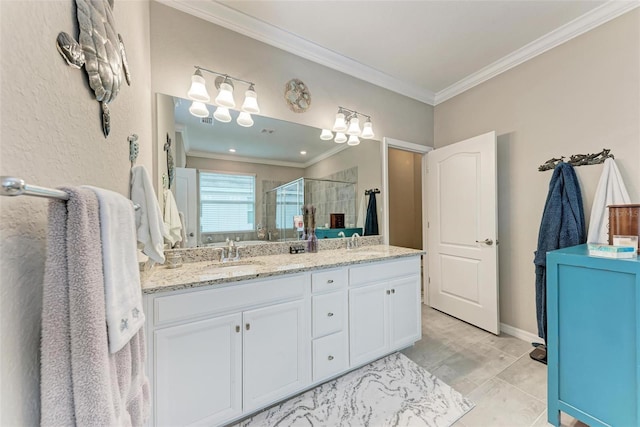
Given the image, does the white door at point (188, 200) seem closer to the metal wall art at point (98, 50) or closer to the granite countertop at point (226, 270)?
the granite countertop at point (226, 270)

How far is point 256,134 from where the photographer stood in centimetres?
Result: 204

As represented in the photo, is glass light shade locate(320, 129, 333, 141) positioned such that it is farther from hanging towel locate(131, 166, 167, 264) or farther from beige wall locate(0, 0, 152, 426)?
beige wall locate(0, 0, 152, 426)

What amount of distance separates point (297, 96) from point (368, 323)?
6.61ft

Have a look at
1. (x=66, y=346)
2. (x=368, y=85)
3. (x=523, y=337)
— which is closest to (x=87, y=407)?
(x=66, y=346)

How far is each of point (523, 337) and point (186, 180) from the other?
334 centimetres

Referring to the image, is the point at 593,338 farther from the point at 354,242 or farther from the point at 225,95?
the point at 225,95

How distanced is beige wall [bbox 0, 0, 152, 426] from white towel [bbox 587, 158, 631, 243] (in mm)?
2852

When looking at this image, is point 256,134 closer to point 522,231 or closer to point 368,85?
point 368,85

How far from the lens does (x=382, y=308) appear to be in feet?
6.33

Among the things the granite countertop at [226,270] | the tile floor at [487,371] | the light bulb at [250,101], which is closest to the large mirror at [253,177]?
the light bulb at [250,101]

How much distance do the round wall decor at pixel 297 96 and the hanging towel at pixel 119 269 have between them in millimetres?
1795

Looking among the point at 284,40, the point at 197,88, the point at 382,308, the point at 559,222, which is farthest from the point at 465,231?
the point at 197,88

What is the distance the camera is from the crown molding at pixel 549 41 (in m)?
1.79

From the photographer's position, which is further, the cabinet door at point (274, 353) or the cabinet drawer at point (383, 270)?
the cabinet drawer at point (383, 270)
